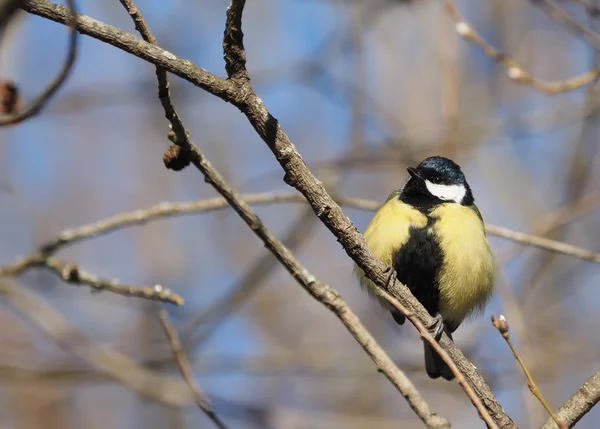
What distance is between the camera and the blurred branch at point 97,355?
3107mm

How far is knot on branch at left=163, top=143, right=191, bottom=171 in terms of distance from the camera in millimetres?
1911

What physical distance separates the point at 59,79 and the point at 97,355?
6.84 ft

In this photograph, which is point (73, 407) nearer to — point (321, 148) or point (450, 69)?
point (321, 148)

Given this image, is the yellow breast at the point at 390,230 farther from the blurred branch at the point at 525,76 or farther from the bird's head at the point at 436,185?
the blurred branch at the point at 525,76

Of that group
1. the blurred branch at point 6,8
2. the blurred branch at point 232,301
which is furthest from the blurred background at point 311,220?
the blurred branch at point 6,8

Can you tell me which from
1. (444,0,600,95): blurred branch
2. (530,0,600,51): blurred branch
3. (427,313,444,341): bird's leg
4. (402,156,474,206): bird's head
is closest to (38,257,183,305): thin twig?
(427,313,444,341): bird's leg

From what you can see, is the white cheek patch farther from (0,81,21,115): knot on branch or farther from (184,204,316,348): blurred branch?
(0,81,21,115): knot on branch

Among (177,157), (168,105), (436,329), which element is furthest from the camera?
(436,329)

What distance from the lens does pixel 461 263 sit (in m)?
3.06

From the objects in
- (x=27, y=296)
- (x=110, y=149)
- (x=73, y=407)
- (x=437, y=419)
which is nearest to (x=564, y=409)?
(x=437, y=419)

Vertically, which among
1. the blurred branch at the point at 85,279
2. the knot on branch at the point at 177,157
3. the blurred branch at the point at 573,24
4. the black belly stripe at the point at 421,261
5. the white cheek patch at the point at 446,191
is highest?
the blurred branch at the point at 573,24

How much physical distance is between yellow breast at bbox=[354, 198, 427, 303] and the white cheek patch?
211 millimetres

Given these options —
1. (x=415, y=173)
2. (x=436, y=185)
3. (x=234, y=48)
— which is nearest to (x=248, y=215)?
(x=234, y=48)

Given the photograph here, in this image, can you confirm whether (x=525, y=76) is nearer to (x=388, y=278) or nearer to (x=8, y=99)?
(x=388, y=278)
